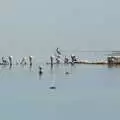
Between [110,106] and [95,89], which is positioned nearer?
[110,106]

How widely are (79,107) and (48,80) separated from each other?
343 inches

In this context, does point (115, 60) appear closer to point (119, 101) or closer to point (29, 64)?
point (29, 64)

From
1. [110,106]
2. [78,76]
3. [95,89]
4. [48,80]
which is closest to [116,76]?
[78,76]

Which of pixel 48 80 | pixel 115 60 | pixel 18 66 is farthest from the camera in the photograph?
pixel 115 60

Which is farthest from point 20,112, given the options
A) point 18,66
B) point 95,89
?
point 18,66

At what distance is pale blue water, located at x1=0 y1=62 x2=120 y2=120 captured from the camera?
16938 millimetres

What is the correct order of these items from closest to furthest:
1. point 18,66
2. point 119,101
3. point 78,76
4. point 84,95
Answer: point 119,101 < point 84,95 < point 78,76 < point 18,66

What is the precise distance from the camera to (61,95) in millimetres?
21109

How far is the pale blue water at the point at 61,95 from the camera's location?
55.6ft

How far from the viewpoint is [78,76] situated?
93.9ft

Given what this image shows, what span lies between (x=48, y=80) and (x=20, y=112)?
941 cm

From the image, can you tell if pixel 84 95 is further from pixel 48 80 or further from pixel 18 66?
pixel 18 66

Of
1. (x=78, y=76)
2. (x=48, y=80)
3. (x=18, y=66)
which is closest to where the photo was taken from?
(x=48, y=80)

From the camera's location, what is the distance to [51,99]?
65.4 feet
